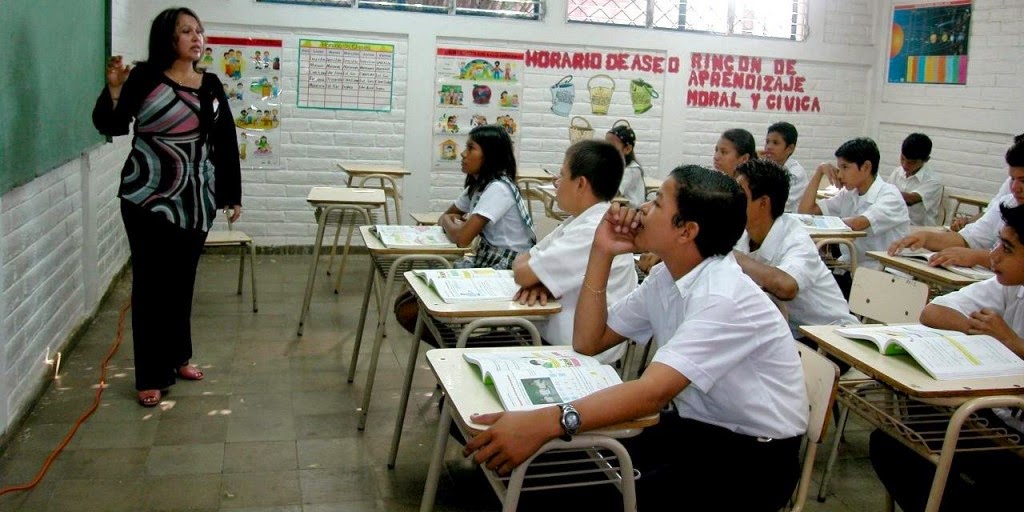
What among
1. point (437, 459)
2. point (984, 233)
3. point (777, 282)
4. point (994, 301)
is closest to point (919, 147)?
point (984, 233)

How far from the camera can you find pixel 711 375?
1.81m

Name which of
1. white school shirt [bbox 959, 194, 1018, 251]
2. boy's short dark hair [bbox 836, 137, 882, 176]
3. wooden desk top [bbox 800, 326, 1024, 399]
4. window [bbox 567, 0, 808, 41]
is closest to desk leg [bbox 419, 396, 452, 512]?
wooden desk top [bbox 800, 326, 1024, 399]

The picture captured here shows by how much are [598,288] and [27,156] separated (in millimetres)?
2143

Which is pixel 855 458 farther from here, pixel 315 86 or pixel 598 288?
pixel 315 86

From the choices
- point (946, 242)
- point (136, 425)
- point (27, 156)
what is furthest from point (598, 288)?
point (946, 242)

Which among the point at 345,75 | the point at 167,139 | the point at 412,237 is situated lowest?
the point at 412,237

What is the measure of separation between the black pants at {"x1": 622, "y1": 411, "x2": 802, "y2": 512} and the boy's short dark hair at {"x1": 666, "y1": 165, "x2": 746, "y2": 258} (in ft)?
1.30

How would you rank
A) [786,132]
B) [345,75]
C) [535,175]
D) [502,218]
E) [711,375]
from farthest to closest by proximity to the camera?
1. [345,75]
2. [535,175]
3. [786,132]
4. [502,218]
5. [711,375]

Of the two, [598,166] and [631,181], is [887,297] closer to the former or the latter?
[598,166]

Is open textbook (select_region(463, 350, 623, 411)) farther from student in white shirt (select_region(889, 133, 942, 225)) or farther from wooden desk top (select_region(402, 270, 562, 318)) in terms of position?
student in white shirt (select_region(889, 133, 942, 225))

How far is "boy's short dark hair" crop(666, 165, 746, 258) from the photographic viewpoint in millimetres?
1933

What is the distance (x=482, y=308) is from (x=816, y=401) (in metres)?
0.91

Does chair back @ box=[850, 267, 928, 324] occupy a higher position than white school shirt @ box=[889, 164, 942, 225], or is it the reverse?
white school shirt @ box=[889, 164, 942, 225]

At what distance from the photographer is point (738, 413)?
1934mm
